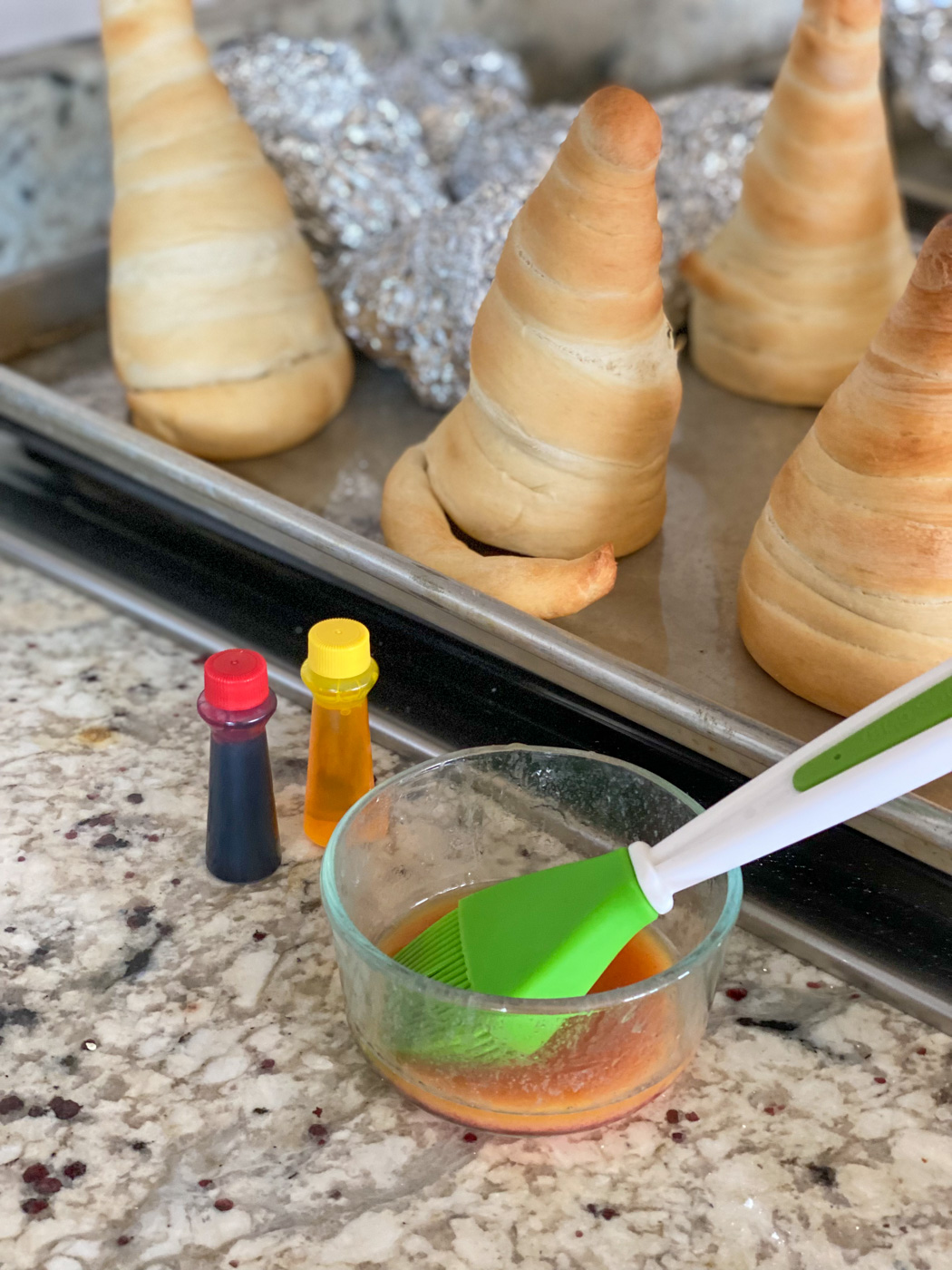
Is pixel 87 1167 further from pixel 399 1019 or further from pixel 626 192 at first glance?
pixel 626 192

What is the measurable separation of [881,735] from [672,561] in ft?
0.99

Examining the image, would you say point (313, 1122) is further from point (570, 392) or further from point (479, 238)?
point (479, 238)

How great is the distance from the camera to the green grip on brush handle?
17.3 inches

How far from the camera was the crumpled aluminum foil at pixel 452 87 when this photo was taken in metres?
1.06

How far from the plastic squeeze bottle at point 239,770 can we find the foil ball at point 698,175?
504mm

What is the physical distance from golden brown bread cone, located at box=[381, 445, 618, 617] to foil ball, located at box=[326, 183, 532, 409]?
142mm

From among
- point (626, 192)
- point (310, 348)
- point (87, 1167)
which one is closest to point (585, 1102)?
point (87, 1167)

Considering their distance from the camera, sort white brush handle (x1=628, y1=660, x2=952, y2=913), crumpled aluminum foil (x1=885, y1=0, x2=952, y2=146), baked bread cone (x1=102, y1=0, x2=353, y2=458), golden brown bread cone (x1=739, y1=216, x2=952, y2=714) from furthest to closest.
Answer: crumpled aluminum foil (x1=885, y1=0, x2=952, y2=146), baked bread cone (x1=102, y1=0, x2=353, y2=458), golden brown bread cone (x1=739, y1=216, x2=952, y2=714), white brush handle (x1=628, y1=660, x2=952, y2=913)

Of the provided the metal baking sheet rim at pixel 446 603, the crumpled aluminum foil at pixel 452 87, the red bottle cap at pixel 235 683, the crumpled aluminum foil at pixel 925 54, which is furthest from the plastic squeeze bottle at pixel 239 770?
the crumpled aluminum foil at pixel 925 54

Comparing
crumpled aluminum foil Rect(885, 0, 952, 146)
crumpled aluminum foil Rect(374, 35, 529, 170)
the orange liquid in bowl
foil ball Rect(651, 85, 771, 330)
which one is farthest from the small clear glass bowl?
crumpled aluminum foil Rect(885, 0, 952, 146)

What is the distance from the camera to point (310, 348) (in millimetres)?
849

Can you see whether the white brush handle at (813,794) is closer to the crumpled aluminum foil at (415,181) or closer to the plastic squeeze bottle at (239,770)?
the plastic squeeze bottle at (239,770)

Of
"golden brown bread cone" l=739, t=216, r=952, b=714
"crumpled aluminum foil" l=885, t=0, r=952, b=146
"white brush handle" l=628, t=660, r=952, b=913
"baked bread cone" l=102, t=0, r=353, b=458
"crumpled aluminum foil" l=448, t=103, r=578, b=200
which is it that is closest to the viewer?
"white brush handle" l=628, t=660, r=952, b=913

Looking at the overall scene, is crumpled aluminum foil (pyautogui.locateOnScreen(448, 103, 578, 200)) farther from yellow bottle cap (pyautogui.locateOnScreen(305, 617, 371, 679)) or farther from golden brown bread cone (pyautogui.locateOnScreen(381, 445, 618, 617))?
yellow bottle cap (pyautogui.locateOnScreen(305, 617, 371, 679))
